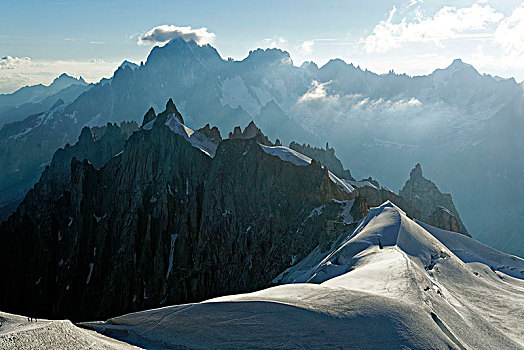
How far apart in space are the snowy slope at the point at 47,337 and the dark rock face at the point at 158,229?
58.4 m

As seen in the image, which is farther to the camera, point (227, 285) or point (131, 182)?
point (131, 182)

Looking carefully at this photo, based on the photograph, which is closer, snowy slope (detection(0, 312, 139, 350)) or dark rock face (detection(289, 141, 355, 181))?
snowy slope (detection(0, 312, 139, 350))

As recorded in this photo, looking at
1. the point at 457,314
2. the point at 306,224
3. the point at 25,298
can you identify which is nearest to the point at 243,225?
the point at 306,224

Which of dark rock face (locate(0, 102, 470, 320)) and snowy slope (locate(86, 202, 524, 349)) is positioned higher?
snowy slope (locate(86, 202, 524, 349))

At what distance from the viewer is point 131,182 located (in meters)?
126

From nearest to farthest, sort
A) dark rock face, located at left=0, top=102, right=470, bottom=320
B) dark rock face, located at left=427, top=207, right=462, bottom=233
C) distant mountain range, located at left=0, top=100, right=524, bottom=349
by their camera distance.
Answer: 1. distant mountain range, located at left=0, top=100, right=524, bottom=349
2. dark rock face, located at left=0, top=102, right=470, bottom=320
3. dark rock face, located at left=427, top=207, right=462, bottom=233

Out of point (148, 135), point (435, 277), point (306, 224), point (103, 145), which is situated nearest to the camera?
point (435, 277)

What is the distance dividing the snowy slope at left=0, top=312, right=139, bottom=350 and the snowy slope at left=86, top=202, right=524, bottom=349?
3623 millimetres

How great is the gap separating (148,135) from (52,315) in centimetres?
6448

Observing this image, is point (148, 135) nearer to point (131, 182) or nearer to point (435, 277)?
point (131, 182)

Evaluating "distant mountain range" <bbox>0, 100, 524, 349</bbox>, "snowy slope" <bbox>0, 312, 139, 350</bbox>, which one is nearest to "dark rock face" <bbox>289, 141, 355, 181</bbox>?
"distant mountain range" <bbox>0, 100, 524, 349</bbox>

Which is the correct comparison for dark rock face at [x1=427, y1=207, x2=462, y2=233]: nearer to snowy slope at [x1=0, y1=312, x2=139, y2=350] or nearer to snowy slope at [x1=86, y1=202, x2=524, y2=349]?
snowy slope at [x1=86, y1=202, x2=524, y2=349]

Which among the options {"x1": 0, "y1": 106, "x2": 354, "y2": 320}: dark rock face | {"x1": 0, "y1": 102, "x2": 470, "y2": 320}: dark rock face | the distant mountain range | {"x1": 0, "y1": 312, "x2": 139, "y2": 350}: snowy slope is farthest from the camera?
{"x1": 0, "y1": 106, "x2": 354, "y2": 320}: dark rock face

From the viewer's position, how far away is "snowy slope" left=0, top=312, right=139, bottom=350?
49.5 feet
